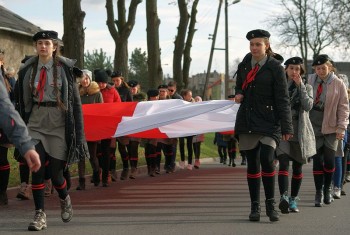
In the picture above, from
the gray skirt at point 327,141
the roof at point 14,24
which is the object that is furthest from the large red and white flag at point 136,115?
the roof at point 14,24

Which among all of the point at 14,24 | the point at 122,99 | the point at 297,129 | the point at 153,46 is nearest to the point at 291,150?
the point at 297,129

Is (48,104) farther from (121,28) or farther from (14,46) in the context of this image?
(14,46)

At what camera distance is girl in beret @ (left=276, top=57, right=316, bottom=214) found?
9.23m

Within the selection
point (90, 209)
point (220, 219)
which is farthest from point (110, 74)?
point (220, 219)

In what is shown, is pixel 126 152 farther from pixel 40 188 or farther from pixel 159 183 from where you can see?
pixel 40 188

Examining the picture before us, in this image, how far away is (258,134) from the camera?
834 cm

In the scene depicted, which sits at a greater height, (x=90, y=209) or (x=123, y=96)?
(x=123, y=96)

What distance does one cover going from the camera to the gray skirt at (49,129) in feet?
25.9

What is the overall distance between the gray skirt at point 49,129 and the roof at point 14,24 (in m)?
27.7

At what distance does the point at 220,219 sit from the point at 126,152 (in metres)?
5.37

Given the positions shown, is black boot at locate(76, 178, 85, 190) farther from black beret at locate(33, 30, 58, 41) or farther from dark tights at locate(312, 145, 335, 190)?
black beret at locate(33, 30, 58, 41)

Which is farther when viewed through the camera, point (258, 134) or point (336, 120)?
point (336, 120)

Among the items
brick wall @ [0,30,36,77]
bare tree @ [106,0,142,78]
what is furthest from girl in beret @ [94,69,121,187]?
brick wall @ [0,30,36,77]

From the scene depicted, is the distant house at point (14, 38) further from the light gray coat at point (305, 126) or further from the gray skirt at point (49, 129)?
the gray skirt at point (49, 129)
